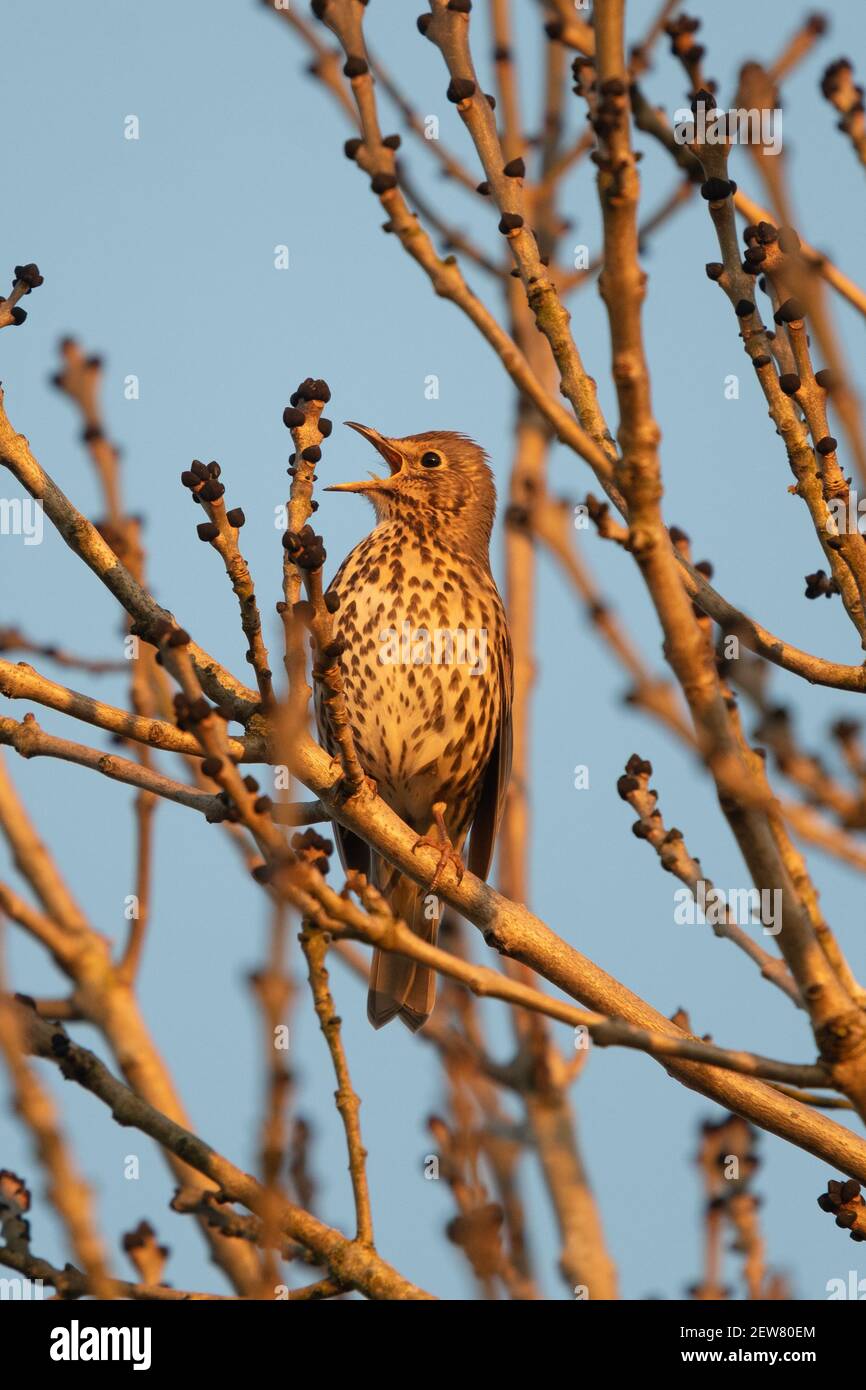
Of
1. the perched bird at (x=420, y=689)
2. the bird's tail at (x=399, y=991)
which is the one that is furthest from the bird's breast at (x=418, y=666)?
the bird's tail at (x=399, y=991)

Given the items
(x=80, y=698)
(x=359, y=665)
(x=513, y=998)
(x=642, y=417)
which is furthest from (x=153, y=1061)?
(x=642, y=417)

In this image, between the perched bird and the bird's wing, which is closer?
the perched bird

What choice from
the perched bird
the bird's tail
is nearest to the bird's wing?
the perched bird

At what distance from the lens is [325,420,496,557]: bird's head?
715 centimetres

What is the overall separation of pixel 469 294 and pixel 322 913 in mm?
1090

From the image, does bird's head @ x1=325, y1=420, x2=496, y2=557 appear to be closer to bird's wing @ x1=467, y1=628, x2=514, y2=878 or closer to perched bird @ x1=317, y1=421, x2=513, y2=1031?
perched bird @ x1=317, y1=421, x2=513, y2=1031

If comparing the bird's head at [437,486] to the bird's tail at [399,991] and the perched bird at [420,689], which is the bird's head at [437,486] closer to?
the perched bird at [420,689]

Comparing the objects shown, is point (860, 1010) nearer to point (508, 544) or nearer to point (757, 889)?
point (757, 889)

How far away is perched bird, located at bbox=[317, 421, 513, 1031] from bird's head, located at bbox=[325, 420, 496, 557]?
0.01m

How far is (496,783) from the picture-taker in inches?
275

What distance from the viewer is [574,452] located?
291 cm

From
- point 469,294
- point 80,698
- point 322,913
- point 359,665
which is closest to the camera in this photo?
point 322,913

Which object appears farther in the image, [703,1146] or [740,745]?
[703,1146]

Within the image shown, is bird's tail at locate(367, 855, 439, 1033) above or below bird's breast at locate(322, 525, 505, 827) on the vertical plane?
below
